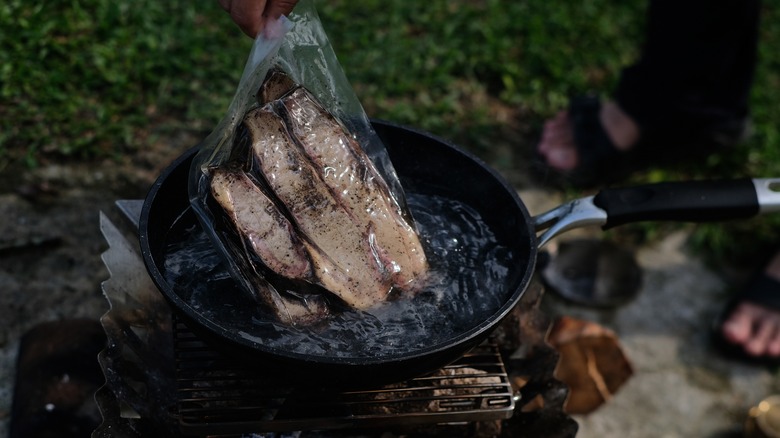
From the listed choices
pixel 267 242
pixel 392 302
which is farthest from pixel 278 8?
pixel 392 302

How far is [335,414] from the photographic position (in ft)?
7.81

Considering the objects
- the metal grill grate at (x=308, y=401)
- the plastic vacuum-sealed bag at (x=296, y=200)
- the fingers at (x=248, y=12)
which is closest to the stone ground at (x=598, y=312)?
the metal grill grate at (x=308, y=401)

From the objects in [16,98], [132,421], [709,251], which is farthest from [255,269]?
[709,251]

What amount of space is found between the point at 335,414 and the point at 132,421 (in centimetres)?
68

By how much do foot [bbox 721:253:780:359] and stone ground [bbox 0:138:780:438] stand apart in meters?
0.14

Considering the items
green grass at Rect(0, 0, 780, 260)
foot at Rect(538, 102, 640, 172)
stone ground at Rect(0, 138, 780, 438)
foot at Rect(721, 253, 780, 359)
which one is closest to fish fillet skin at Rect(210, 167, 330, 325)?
stone ground at Rect(0, 138, 780, 438)

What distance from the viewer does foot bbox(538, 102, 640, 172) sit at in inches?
183

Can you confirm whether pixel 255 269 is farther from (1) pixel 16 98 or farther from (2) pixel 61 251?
(1) pixel 16 98

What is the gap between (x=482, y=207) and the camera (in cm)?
287

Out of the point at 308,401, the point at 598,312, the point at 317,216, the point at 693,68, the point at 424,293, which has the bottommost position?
the point at 598,312

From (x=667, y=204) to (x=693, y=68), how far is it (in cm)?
191

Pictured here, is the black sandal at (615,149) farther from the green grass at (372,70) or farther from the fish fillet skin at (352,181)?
the fish fillet skin at (352,181)

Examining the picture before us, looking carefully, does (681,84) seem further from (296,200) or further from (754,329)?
(296,200)

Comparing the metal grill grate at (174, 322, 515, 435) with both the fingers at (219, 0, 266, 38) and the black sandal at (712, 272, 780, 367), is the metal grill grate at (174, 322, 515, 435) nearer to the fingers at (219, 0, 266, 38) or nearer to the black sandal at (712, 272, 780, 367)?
the fingers at (219, 0, 266, 38)
